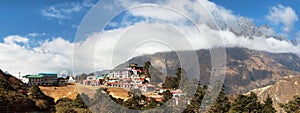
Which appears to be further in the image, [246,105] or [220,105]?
[220,105]

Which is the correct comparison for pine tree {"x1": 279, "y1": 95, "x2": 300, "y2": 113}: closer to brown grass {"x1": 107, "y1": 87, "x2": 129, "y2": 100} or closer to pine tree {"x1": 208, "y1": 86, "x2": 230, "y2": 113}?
pine tree {"x1": 208, "y1": 86, "x2": 230, "y2": 113}

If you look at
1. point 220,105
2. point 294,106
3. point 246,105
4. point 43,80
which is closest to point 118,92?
point 220,105

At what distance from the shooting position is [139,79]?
266 ft

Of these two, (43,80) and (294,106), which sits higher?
(43,80)

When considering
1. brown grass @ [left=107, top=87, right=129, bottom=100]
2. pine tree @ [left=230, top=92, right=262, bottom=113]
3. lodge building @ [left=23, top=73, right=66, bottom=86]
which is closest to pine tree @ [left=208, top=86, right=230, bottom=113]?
pine tree @ [left=230, top=92, right=262, bottom=113]

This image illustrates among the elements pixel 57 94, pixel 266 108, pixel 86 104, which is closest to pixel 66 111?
A: pixel 86 104

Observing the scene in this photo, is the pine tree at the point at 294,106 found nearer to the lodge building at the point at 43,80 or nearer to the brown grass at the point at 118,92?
the brown grass at the point at 118,92

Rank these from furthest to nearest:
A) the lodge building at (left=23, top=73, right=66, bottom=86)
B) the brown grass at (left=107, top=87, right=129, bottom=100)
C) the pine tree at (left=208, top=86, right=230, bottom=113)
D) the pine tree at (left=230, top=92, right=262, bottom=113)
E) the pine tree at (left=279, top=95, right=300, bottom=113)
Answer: the lodge building at (left=23, top=73, right=66, bottom=86) → the brown grass at (left=107, top=87, right=129, bottom=100) → the pine tree at (left=208, top=86, right=230, bottom=113) → the pine tree at (left=230, top=92, right=262, bottom=113) → the pine tree at (left=279, top=95, right=300, bottom=113)

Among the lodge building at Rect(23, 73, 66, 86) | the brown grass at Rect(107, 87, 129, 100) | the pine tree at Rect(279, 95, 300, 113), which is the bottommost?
the pine tree at Rect(279, 95, 300, 113)

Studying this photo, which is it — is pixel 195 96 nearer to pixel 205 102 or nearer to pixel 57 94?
pixel 205 102

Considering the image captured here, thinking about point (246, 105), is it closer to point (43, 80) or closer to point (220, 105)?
point (220, 105)

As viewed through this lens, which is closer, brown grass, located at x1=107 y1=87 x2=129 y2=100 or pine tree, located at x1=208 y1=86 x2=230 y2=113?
pine tree, located at x1=208 y1=86 x2=230 y2=113

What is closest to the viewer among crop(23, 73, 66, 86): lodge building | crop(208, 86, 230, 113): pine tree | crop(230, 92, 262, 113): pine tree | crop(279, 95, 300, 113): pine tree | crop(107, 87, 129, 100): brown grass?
crop(279, 95, 300, 113): pine tree

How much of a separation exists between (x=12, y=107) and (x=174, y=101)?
22966 mm
